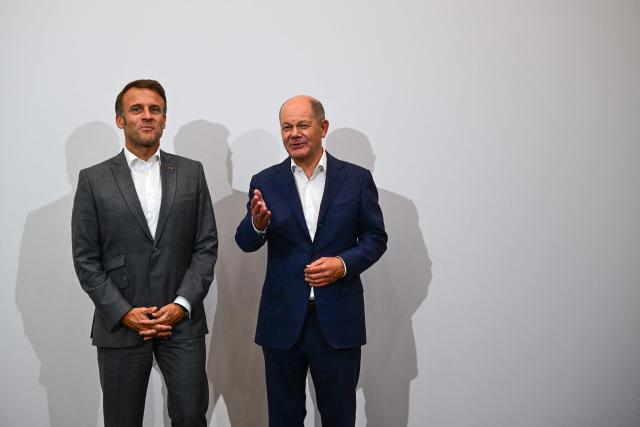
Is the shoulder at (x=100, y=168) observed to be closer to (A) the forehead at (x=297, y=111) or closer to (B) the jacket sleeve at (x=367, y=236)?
(A) the forehead at (x=297, y=111)

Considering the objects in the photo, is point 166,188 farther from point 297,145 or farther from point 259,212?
point 297,145

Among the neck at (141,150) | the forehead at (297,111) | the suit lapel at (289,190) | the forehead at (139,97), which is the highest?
the forehead at (139,97)

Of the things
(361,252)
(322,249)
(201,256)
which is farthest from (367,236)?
(201,256)

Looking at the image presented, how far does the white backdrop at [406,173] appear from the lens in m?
2.96

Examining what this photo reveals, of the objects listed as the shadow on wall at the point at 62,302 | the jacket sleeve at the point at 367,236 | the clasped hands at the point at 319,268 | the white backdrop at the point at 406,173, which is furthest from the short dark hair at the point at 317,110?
the shadow on wall at the point at 62,302

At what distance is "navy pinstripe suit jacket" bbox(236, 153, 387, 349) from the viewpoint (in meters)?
2.33

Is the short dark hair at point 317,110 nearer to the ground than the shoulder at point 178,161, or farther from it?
farther from it

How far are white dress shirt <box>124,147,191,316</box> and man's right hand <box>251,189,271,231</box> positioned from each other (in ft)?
1.36

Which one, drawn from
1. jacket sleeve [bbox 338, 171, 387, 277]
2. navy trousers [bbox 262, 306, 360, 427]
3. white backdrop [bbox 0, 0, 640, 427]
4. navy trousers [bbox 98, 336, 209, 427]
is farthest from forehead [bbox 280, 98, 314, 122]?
navy trousers [bbox 98, 336, 209, 427]

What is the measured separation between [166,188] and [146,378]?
79 centimetres

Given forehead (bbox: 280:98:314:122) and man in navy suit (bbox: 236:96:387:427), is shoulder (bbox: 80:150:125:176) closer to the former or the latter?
man in navy suit (bbox: 236:96:387:427)

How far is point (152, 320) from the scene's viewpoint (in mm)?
2242

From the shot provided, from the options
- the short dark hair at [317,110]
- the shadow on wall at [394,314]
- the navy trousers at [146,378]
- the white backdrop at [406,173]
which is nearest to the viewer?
the navy trousers at [146,378]

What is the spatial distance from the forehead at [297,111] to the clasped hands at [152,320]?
89 cm
